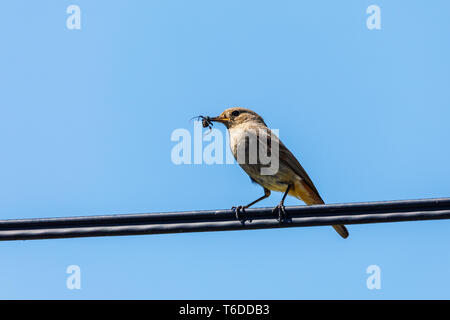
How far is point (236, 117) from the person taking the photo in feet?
34.0

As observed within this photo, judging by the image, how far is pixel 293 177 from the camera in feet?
30.1

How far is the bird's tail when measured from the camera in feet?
30.2

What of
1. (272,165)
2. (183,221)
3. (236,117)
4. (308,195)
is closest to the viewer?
(183,221)

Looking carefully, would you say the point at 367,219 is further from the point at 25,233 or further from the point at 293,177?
the point at 293,177

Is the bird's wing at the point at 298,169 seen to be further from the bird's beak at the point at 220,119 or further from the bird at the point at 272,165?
the bird's beak at the point at 220,119

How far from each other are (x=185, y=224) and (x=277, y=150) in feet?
13.1

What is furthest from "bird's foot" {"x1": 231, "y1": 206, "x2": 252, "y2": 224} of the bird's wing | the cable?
the bird's wing

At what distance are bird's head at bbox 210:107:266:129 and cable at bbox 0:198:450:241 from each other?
4.76m

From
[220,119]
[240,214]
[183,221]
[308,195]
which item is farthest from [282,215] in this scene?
[220,119]

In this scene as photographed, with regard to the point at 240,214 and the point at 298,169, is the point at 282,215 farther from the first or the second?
the point at 298,169

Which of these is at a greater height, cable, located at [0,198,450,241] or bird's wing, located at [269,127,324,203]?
bird's wing, located at [269,127,324,203]

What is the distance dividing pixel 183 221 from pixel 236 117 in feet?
16.5

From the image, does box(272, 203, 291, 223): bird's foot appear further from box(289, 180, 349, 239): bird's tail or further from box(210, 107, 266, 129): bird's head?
box(210, 107, 266, 129): bird's head
